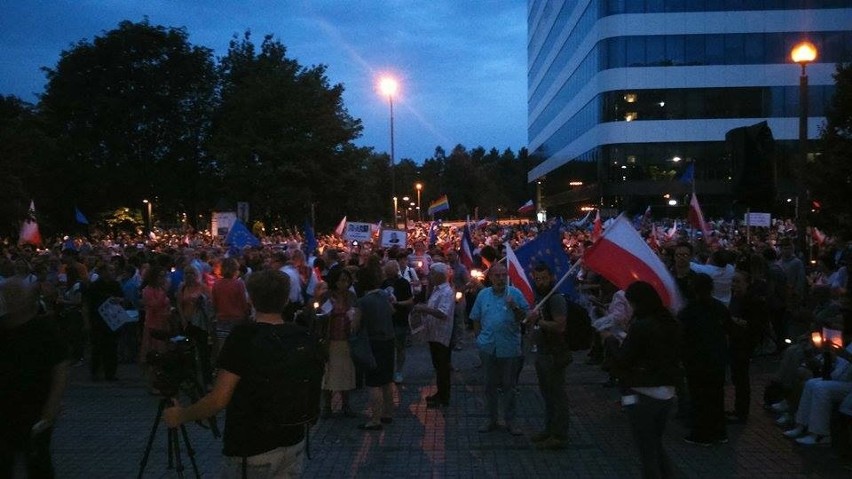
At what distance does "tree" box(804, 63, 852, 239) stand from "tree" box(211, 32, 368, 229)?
22.9 m

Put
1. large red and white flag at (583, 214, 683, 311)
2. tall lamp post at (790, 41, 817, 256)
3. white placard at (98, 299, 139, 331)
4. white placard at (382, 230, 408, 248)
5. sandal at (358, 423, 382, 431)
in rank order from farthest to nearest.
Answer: white placard at (382, 230, 408, 248)
tall lamp post at (790, 41, 817, 256)
white placard at (98, 299, 139, 331)
sandal at (358, 423, 382, 431)
large red and white flag at (583, 214, 683, 311)

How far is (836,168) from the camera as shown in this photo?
1689 centimetres

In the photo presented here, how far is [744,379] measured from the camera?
29.9ft

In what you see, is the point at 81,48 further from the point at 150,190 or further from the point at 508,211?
the point at 508,211

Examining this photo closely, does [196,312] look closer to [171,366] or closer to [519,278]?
[519,278]

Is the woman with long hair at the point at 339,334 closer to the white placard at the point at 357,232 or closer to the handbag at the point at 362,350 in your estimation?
the handbag at the point at 362,350

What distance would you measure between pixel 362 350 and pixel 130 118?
1630 inches

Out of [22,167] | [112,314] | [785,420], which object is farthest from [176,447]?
[22,167]

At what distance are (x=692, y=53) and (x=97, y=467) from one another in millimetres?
50856

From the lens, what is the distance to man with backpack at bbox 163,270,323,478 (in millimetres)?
3906

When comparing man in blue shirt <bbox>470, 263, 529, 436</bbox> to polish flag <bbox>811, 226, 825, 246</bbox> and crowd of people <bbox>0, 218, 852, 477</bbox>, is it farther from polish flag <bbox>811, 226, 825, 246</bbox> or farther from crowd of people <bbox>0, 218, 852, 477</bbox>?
polish flag <bbox>811, 226, 825, 246</bbox>

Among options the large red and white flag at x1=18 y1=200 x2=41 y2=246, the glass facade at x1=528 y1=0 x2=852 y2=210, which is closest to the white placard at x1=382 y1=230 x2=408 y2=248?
the large red and white flag at x1=18 y1=200 x2=41 y2=246

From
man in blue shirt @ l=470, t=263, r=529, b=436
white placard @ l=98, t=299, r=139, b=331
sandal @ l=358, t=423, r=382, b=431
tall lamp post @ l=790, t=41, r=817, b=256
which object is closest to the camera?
man in blue shirt @ l=470, t=263, r=529, b=436

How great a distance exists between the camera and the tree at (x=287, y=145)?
3622 cm
